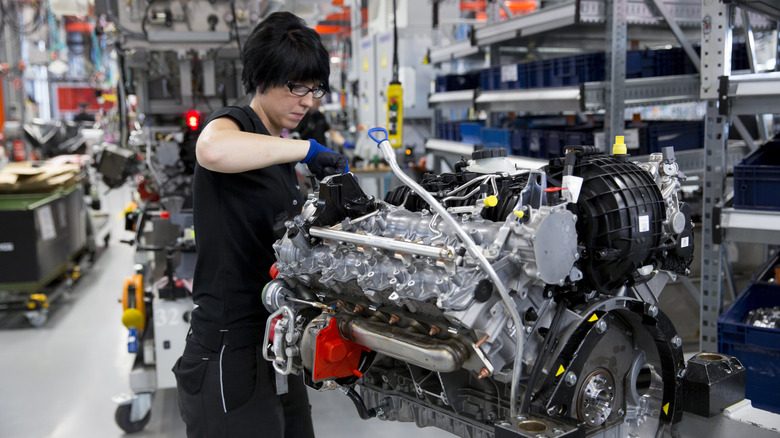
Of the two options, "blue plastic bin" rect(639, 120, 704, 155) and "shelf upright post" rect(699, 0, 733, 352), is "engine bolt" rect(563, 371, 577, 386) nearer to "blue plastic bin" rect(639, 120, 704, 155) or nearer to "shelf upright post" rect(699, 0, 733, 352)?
"shelf upright post" rect(699, 0, 733, 352)

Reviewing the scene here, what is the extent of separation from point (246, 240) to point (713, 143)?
2060 mm

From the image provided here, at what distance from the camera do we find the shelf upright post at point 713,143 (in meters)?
2.71

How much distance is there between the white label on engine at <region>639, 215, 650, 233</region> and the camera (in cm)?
135

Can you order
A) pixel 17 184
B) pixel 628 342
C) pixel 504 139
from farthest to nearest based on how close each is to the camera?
pixel 17 184, pixel 504 139, pixel 628 342

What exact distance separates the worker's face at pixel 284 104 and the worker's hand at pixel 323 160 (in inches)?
5.3

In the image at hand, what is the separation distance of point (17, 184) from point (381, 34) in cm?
321

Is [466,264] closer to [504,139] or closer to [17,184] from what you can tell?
[504,139]

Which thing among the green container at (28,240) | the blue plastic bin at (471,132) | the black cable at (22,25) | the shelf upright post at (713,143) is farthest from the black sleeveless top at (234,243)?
the black cable at (22,25)

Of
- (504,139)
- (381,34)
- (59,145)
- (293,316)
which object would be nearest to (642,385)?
(293,316)

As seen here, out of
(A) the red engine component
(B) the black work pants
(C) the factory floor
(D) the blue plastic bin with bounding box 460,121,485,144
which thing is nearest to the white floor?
(C) the factory floor

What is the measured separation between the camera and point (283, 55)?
155 centimetres

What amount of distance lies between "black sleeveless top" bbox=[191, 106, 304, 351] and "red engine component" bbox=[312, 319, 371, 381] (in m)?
0.28

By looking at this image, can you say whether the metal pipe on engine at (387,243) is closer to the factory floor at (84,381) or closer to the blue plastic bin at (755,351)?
the factory floor at (84,381)

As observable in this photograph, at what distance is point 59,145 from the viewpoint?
1012 centimetres
